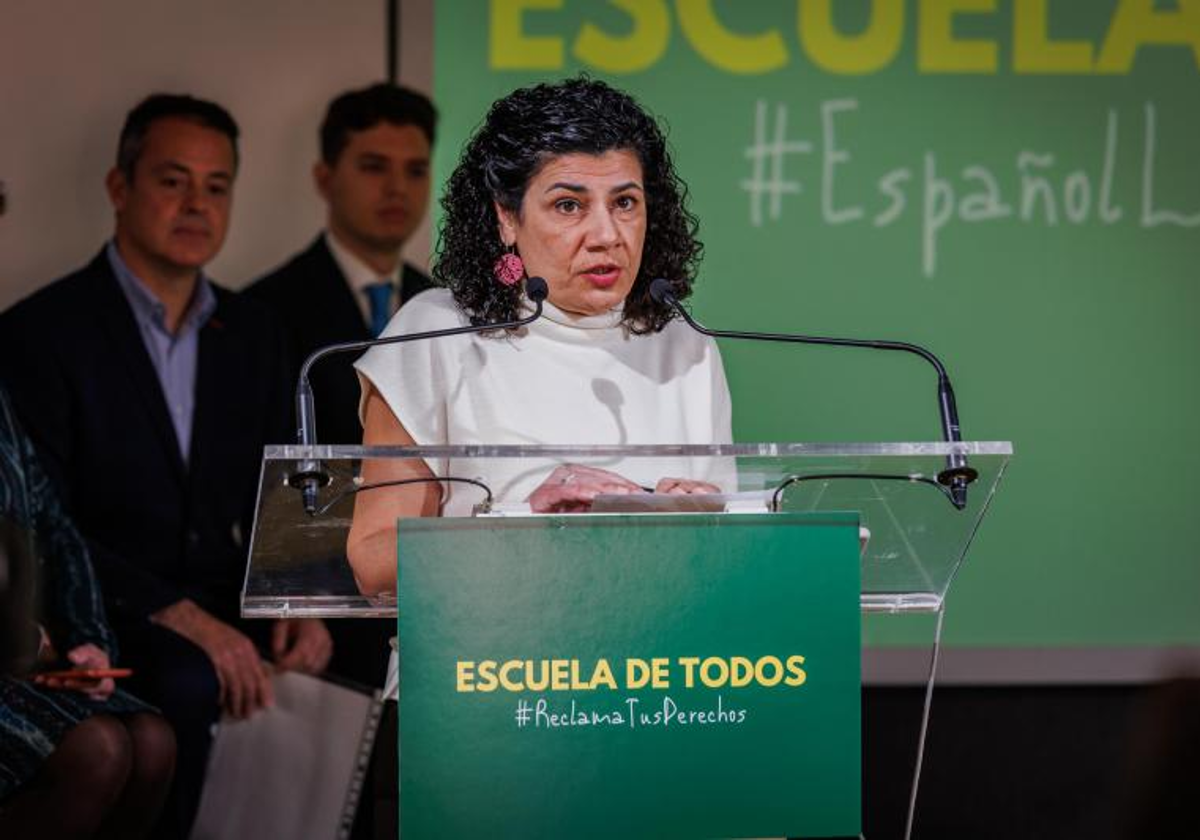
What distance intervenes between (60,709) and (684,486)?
6.07ft

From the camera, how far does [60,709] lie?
342 cm

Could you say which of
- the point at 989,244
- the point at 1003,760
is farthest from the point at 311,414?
the point at 1003,760

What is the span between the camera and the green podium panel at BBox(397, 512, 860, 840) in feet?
6.08

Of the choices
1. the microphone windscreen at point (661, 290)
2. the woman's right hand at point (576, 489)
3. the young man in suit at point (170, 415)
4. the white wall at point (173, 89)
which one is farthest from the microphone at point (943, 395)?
the white wall at point (173, 89)

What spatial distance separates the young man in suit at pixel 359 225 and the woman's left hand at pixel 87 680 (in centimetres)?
112

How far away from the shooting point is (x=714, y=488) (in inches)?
81.6

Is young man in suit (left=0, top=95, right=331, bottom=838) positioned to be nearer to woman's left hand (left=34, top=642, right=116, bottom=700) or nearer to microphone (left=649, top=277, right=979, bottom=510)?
woman's left hand (left=34, top=642, right=116, bottom=700)

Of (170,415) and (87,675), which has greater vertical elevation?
(170,415)

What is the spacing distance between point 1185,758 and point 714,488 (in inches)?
41.3

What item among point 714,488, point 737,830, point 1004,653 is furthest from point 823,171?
point 737,830

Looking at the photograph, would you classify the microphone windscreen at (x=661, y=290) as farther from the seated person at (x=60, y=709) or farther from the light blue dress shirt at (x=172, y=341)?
the light blue dress shirt at (x=172, y=341)

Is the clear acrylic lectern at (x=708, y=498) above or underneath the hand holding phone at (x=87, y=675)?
above

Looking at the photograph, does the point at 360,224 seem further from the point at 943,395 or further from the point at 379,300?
the point at 943,395

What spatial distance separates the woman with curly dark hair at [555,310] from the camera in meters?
2.61
